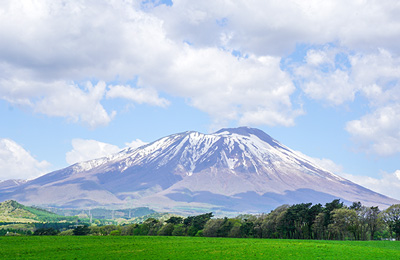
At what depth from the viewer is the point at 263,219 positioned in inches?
4397

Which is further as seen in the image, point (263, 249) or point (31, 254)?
point (263, 249)

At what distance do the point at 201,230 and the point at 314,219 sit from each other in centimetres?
3116

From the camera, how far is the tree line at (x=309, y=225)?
91956mm

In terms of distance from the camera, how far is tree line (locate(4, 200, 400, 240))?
9196 centimetres

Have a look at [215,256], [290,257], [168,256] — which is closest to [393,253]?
[290,257]

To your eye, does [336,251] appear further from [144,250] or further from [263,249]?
[144,250]

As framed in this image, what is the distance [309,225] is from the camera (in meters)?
102

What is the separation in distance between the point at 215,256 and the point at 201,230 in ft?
210

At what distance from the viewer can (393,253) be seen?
54031mm

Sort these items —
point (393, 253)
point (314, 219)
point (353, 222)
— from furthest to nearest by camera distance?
point (314, 219) < point (353, 222) < point (393, 253)

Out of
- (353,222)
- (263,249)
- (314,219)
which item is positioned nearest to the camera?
(263,249)

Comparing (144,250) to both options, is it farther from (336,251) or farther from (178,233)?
(178,233)

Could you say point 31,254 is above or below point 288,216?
below

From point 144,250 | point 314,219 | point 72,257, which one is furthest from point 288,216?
point 72,257
